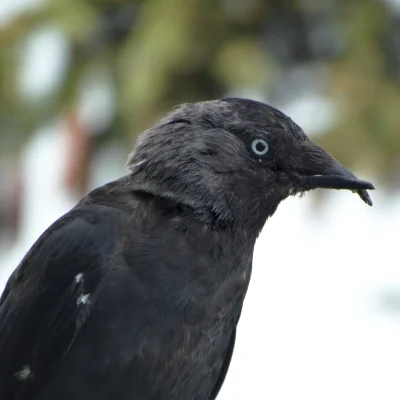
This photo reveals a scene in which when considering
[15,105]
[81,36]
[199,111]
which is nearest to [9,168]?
[15,105]

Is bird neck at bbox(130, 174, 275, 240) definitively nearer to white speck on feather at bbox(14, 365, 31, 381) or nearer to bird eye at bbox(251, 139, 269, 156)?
bird eye at bbox(251, 139, 269, 156)

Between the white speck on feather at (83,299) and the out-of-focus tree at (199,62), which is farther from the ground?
the out-of-focus tree at (199,62)

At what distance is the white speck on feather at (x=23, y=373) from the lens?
17.6ft

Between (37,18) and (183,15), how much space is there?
0.84m

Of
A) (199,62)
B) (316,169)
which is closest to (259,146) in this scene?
(316,169)

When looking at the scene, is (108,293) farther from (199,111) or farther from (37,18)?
(37,18)

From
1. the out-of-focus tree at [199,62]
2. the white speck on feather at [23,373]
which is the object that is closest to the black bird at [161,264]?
the white speck on feather at [23,373]

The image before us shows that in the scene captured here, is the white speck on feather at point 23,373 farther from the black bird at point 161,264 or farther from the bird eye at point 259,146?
the bird eye at point 259,146

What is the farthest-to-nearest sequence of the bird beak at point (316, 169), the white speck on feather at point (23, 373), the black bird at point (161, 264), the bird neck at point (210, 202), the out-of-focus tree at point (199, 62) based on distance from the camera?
the out-of-focus tree at point (199, 62), the bird beak at point (316, 169), the bird neck at point (210, 202), the white speck on feather at point (23, 373), the black bird at point (161, 264)

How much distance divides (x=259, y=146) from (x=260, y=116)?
0.12 metres

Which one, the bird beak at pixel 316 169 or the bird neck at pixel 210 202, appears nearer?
the bird neck at pixel 210 202

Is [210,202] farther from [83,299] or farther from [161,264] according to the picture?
[83,299]

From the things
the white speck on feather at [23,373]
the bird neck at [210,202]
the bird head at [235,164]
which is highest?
the bird head at [235,164]

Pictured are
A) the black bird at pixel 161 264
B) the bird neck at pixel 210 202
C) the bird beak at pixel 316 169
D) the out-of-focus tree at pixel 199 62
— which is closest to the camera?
the black bird at pixel 161 264
